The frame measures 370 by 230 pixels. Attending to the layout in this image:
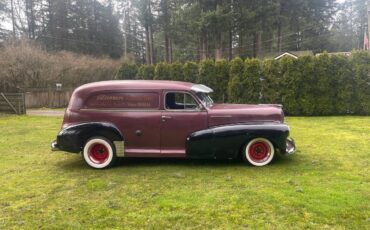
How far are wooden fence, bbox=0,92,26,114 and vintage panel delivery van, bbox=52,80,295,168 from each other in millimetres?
13558

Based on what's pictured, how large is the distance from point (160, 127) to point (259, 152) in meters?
1.96

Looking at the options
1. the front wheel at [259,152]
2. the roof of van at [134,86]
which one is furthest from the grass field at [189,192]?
the roof of van at [134,86]

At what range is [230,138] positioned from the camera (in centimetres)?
646

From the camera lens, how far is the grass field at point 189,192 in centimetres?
410

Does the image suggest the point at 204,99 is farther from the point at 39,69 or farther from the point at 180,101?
the point at 39,69

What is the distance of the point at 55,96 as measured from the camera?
977 inches

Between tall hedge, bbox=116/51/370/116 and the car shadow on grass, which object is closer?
the car shadow on grass

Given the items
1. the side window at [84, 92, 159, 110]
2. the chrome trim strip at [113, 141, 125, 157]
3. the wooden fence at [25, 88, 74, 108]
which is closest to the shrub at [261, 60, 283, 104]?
the side window at [84, 92, 159, 110]

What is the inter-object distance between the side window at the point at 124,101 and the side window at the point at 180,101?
0.24m

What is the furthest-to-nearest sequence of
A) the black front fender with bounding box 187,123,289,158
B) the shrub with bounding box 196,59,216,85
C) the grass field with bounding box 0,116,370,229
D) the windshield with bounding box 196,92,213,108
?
the shrub with bounding box 196,59,216,85 → the windshield with bounding box 196,92,213,108 → the black front fender with bounding box 187,123,289,158 → the grass field with bounding box 0,116,370,229

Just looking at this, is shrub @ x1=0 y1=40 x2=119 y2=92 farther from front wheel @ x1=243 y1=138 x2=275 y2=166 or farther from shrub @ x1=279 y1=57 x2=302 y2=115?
front wheel @ x1=243 y1=138 x2=275 y2=166

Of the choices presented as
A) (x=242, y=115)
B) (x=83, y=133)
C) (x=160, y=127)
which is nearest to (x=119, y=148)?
(x=83, y=133)

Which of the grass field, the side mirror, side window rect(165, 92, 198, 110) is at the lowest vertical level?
the grass field

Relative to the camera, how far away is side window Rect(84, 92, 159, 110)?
22.0ft
